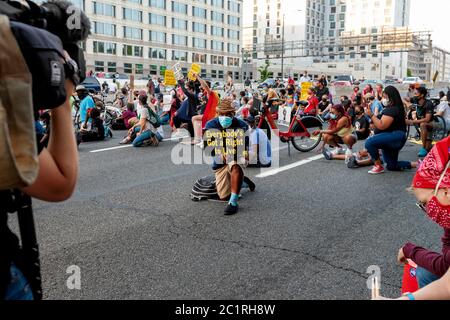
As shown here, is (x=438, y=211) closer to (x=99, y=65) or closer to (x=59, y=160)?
A: (x=59, y=160)

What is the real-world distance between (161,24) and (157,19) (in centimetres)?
122

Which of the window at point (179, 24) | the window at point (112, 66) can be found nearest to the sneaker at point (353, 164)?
the window at point (112, 66)

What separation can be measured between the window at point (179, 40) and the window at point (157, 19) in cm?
333

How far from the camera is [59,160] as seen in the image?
1364 millimetres

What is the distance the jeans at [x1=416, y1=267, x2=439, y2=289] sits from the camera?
2.14 m

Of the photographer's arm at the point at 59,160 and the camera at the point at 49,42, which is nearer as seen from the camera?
the camera at the point at 49,42

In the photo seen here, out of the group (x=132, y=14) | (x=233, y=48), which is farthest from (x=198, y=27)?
(x=132, y=14)

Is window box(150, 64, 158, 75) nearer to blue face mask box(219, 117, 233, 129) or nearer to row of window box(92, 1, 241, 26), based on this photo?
row of window box(92, 1, 241, 26)

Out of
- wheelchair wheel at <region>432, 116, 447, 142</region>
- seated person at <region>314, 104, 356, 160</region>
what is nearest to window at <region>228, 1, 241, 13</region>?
wheelchair wheel at <region>432, 116, 447, 142</region>

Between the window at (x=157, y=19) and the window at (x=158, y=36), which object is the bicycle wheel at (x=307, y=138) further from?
the window at (x=157, y=19)

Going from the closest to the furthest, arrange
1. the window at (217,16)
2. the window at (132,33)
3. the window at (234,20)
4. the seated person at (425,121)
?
the seated person at (425,121), the window at (132,33), the window at (217,16), the window at (234,20)

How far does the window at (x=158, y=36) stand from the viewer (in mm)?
81562
